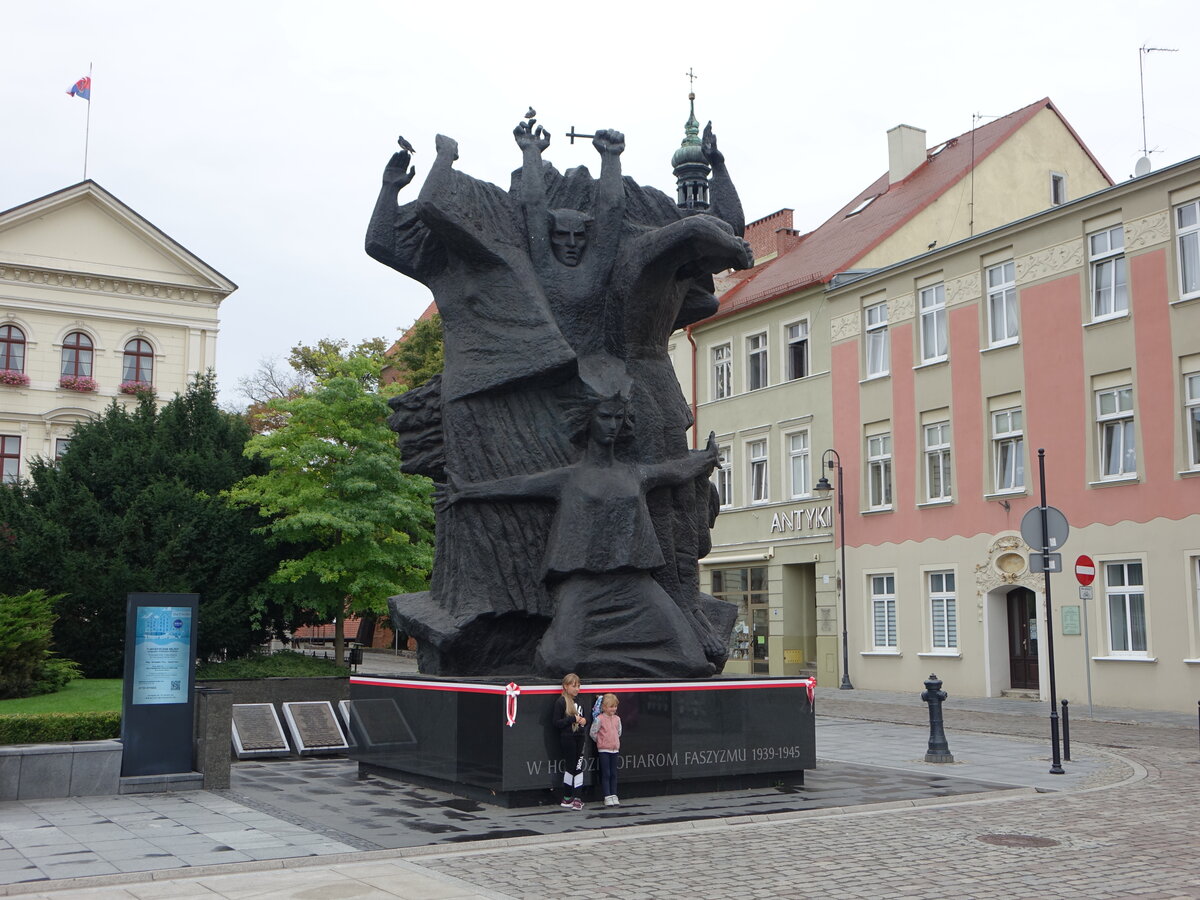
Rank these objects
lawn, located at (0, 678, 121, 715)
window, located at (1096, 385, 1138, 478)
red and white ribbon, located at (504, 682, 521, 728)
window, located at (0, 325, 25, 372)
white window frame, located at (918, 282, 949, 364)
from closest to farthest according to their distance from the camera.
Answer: red and white ribbon, located at (504, 682, 521, 728) → lawn, located at (0, 678, 121, 715) → window, located at (1096, 385, 1138, 478) → white window frame, located at (918, 282, 949, 364) → window, located at (0, 325, 25, 372)

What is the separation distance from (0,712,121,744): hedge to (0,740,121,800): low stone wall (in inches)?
7.4

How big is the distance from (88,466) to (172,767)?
16.4 m

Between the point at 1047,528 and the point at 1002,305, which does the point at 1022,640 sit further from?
the point at 1047,528

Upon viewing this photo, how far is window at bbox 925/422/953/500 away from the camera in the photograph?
2931 cm

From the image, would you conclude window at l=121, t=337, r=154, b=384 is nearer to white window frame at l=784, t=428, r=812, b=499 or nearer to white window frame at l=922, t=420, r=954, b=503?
white window frame at l=784, t=428, r=812, b=499

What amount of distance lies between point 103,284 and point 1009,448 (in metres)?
36.4

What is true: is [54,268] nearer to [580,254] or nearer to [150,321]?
[150,321]

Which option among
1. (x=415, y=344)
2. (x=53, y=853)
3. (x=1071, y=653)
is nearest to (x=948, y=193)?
(x=1071, y=653)

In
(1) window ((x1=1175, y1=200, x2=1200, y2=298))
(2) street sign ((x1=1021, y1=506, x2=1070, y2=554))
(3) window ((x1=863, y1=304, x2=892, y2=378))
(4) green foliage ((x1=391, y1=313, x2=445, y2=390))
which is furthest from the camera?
(4) green foliage ((x1=391, y1=313, x2=445, y2=390))

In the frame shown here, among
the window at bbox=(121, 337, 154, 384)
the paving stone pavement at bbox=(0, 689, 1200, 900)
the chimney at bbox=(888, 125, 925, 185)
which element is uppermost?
the chimney at bbox=(888, 125, 925, 185)

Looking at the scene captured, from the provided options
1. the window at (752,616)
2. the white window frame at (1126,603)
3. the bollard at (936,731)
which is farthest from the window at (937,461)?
the bollard at (936,731)

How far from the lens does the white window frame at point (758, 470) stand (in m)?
35.5

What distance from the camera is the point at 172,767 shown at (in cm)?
1195

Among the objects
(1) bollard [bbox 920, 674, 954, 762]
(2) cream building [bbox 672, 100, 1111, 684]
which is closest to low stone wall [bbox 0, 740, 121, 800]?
(1) bollard [bbox 920, 674, 954, 762]
